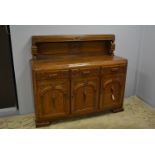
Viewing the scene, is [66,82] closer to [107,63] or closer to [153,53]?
[107,63]

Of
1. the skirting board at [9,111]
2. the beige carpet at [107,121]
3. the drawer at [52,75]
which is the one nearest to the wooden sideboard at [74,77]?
the drawer at [52,75]

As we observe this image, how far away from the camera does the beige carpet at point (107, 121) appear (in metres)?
2.16

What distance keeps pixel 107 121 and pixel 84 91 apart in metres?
0.54

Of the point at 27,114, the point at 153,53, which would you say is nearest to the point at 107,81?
the point at 153,53

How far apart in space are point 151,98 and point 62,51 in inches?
60.7

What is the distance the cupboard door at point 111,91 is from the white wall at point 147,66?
1.87ft

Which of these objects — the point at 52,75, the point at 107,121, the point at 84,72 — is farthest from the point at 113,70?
the point at 52,75

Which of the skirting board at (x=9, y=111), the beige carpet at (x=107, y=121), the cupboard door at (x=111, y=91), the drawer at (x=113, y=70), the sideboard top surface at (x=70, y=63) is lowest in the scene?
the beige carpet at (x=107, y=121)

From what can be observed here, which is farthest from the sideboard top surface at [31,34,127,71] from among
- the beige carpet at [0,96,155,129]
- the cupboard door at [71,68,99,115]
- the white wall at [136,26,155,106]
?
the beige carpet at [0,96,155,129]

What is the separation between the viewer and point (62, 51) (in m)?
2.35

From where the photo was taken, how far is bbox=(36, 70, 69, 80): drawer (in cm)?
189

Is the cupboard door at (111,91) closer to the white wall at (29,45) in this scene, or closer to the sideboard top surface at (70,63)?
the sideboard top surface at (70,63)

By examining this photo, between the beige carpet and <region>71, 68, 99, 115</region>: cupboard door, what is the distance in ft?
0.51

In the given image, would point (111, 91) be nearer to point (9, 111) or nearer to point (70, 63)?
point (70, 63)
